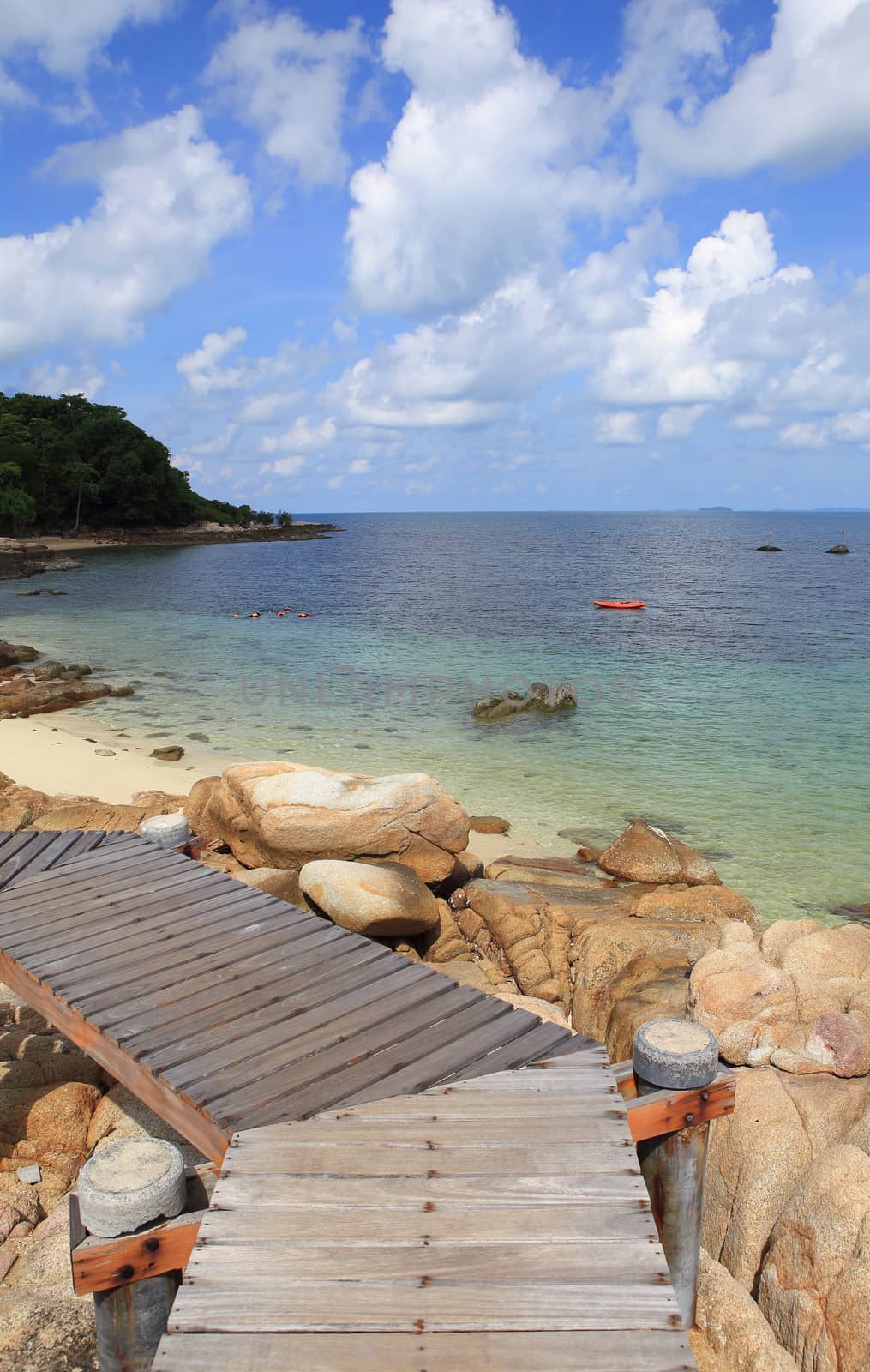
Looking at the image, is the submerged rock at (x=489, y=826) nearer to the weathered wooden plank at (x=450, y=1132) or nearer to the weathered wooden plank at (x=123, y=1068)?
the weathered wooden plank at (x=123, y=1068)

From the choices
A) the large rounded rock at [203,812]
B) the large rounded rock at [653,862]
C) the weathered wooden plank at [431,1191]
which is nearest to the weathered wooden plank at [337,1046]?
the weathered wooden plank at [431,1191]

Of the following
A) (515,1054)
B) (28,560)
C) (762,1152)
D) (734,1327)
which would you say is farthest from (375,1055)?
(28,560)

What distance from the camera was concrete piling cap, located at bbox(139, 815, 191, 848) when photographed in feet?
24.9

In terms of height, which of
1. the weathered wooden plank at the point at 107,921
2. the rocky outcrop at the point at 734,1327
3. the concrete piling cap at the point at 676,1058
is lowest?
the rocky outcrop at the point at 734,1327

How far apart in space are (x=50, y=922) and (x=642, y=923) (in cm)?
538

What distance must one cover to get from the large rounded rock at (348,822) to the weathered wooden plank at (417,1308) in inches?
242

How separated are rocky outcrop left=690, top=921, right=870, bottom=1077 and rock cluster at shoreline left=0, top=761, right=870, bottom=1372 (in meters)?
0.02

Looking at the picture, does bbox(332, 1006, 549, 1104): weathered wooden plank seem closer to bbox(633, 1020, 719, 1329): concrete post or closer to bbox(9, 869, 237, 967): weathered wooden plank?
bbox(633, 1020, 719, 1329): concrete post

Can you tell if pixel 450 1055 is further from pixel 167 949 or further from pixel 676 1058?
pixel 167 949

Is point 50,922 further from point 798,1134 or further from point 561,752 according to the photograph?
point 561,752

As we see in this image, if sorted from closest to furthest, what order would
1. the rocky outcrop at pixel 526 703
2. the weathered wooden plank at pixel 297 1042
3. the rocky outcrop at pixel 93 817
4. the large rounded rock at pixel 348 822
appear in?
the weathered wooden plank at pixel 297 1042, the large rounded rock at pixel 348 822, the rocky outcrop at pixel 93 817, the rocky outcrop at pixel 526 703

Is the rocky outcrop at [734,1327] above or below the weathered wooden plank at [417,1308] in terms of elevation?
below

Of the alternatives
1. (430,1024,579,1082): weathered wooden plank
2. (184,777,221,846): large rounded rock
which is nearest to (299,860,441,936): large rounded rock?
(430,1024,579,1082): weathered wooden plank

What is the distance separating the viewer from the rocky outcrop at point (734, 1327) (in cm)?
383
